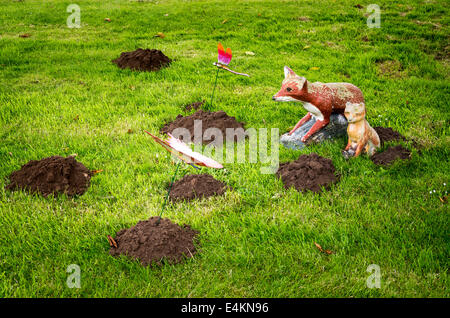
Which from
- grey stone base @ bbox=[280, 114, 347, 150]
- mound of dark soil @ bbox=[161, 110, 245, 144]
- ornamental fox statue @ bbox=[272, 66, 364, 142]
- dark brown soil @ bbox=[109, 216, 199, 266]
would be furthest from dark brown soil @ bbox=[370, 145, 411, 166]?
dark brown soil @ bbox=[109, 216, 199, 266]

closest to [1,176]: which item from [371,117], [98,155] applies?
[98,155]

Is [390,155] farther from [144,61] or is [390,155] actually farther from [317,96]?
[144,61]

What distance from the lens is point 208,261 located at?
10.0ft

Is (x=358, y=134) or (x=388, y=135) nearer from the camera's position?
(x=358, y=134)

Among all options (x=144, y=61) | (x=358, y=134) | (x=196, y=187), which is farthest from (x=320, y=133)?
(x=144, y=61)

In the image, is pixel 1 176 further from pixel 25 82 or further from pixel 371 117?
pixel 371 117

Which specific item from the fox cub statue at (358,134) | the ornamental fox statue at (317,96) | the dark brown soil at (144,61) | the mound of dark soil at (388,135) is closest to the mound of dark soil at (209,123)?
the ornamental fox statue at (317,96)

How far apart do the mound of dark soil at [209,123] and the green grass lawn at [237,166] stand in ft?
0.90

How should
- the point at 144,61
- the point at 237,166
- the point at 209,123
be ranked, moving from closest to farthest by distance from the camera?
the point at 237,166, the point at 209,123, the point at 144,61

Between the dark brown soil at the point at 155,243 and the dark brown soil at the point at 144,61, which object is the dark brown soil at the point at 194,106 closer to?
the dark brown soil at the point at 144,61

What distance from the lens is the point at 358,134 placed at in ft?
14.1

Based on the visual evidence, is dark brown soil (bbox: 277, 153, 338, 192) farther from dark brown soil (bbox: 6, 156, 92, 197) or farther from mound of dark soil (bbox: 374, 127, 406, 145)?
dark brown soil (bbox: 6, 156, 92, 197)

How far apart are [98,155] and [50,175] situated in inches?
34.2

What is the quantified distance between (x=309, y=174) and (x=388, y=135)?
5.52ft
